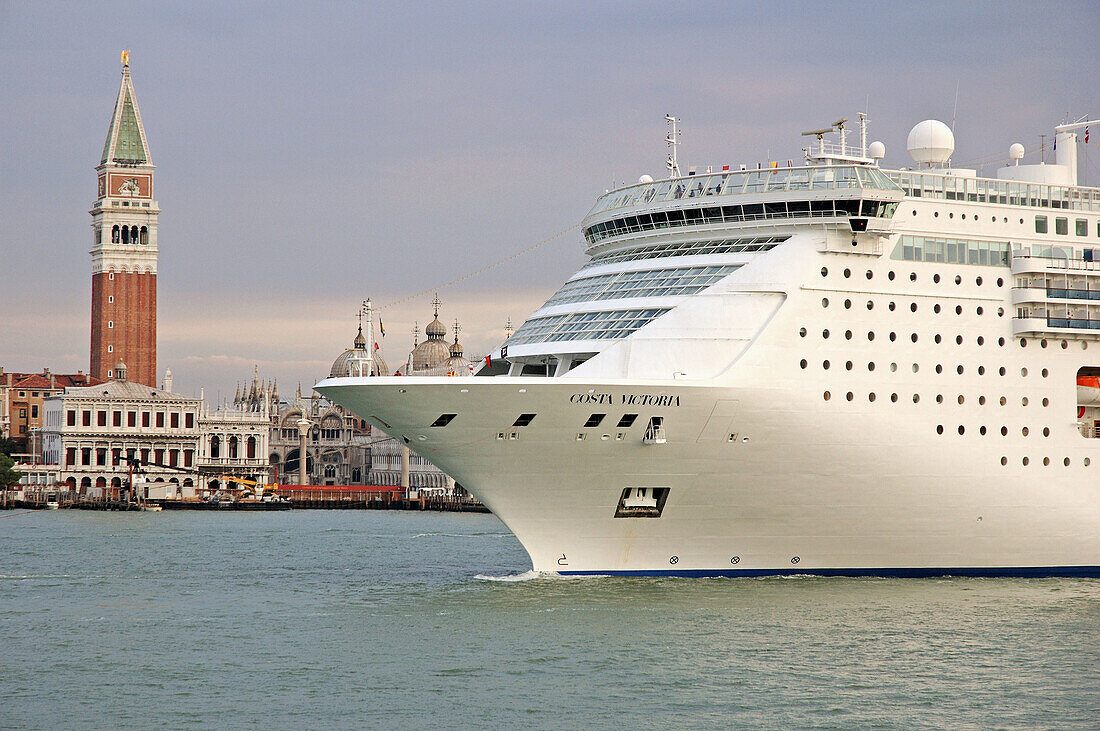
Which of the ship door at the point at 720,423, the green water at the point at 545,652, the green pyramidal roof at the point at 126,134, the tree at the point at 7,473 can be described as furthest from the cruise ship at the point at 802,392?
the green pyramidal roof at the point at 126,134

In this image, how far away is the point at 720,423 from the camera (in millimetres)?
27234

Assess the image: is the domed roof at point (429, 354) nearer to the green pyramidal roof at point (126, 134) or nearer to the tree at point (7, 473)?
the green pyramidal roof at point (126, 134)

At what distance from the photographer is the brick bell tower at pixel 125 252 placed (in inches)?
4515

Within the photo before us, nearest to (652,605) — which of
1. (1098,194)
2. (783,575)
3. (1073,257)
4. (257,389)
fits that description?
(783,575)

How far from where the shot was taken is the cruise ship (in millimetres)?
27203

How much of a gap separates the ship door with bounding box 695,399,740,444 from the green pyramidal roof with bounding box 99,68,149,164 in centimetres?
10093

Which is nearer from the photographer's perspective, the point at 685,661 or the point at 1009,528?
the point at 685,661

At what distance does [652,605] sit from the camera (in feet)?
86.2

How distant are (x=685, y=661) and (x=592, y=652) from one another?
61.1 inches

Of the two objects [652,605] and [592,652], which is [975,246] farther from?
[592,652]

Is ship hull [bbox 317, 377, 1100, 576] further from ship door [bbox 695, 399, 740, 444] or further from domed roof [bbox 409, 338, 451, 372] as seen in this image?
domed roof [bbox 409, 338, 451, 372]

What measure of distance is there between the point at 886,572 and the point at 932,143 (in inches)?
389

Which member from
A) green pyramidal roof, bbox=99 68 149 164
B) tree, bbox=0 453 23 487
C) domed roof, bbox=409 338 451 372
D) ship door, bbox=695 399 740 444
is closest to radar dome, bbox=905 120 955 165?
ship door, bbox=695 399 740 444

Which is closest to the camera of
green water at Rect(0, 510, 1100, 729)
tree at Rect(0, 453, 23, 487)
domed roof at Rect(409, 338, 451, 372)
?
green water at Rect(0, 510, 1100, 729)
